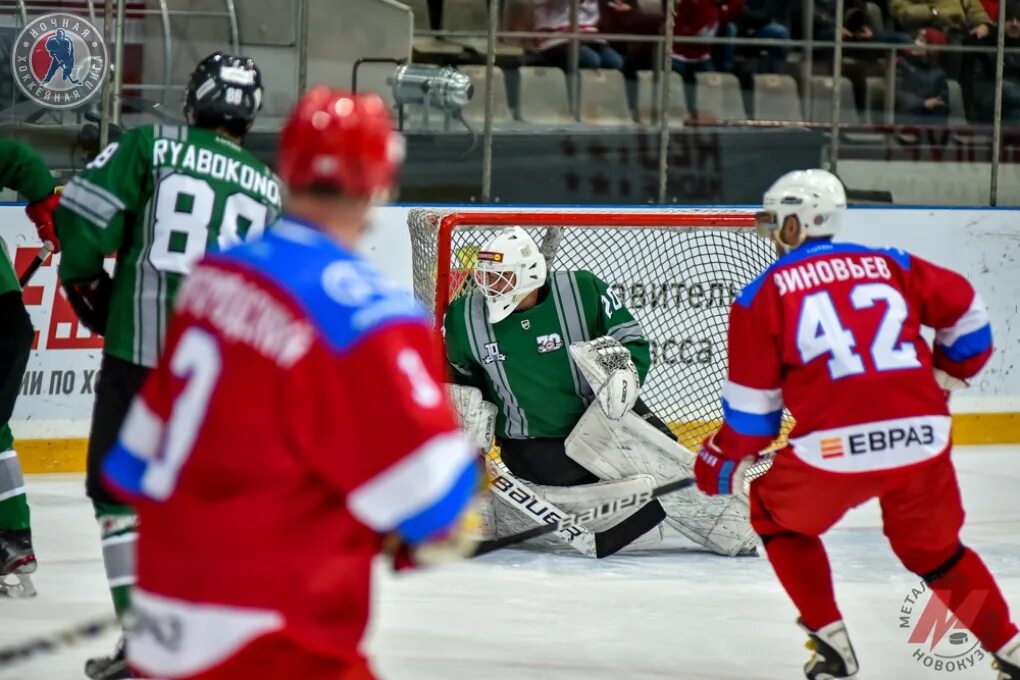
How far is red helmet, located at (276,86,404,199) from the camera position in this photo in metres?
1.52

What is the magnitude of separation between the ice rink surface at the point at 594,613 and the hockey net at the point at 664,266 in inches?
28.1

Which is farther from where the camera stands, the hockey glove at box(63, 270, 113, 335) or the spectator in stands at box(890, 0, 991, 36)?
the spectator in stands at box(890, 0, 991, 36)

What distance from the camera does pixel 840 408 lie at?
8.82 feet

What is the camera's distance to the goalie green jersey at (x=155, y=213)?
2.78 meters

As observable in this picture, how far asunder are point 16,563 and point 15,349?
49cm

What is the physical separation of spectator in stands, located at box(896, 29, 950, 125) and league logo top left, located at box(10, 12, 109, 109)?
10.4 ft

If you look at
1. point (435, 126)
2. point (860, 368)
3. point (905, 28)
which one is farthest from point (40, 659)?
point (905, 28)

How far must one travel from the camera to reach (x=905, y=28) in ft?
22.3

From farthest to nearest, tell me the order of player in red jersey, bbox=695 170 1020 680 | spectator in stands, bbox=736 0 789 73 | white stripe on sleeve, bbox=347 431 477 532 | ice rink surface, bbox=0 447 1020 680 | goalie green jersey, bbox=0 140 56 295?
spectator in stands, bbox=736 0 789 73 < goalie green jersey, bbox=0 140 56 295 < ice rink surface, bbox=0 447 1020 680 < player in red jersey, bbox=695 170 1020 680 < white stripe on sleeve, bbox=347 431 477 532

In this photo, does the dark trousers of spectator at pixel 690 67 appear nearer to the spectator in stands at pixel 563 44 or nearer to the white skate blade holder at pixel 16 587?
the spectator in stands at pixel 563 44

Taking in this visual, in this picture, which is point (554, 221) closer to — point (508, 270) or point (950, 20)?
point (508, 270)

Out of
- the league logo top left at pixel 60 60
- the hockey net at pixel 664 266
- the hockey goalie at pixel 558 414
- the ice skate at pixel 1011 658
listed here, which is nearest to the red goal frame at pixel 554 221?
the hockey net at pixel 664 266

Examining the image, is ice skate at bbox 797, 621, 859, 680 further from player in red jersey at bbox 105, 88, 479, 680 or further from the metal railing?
the metal railing

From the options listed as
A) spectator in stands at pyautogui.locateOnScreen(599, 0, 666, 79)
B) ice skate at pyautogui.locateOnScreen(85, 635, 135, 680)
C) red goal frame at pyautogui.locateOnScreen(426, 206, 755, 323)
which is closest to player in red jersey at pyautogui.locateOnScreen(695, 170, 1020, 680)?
ice skate at pyautogui.locateOnScreen(85, 635, 135, 680)
